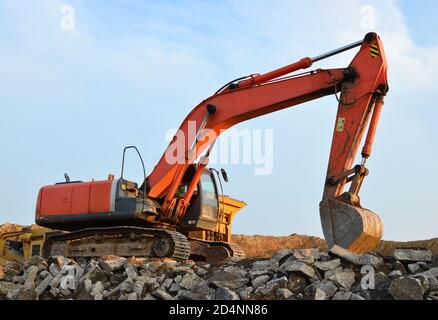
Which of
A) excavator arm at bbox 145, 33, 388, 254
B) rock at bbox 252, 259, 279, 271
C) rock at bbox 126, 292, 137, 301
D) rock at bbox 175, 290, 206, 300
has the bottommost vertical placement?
rock at bbox 126, 292, 137, 301

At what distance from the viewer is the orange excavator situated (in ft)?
33.2

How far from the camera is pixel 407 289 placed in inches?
278

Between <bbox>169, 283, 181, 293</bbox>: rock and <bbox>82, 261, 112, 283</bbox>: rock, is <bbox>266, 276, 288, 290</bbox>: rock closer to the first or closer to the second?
<bbox>169, 283, 181, 293</bbox>: rock

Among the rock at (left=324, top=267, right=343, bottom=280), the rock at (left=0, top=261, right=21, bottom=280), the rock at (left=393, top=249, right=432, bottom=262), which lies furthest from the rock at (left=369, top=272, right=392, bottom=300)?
the rock at (left=0, top=261, right=21, bottom=280)

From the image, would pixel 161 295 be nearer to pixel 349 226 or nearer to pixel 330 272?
pixel 330 272

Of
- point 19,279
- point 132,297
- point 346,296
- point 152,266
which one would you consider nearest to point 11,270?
point 19,279

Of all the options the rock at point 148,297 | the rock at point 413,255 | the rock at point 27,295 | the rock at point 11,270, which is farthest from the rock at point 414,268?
the rock at point 11,270

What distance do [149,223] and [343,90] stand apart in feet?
15.1

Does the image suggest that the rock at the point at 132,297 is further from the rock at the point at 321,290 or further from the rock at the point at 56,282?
the rock at the point at 321,290

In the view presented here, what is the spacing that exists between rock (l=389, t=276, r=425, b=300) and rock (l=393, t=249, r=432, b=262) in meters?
1.15

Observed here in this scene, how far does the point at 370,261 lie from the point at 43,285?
16.1 feet
